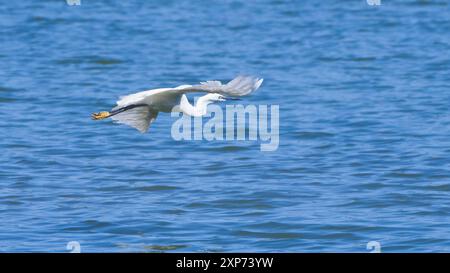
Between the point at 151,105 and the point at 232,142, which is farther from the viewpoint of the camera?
the point at 232,142

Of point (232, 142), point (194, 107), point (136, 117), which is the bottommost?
point (232, 142)

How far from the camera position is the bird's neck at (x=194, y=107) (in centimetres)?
1125

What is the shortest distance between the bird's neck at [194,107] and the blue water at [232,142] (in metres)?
0.97

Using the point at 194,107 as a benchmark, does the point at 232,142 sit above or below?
below

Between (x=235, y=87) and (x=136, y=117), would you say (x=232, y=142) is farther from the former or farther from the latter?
(x=235, y=87)

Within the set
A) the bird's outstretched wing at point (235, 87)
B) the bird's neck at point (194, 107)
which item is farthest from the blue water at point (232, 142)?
the bird's outstretched wing at point (235, 87)

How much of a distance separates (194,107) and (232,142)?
363 cm

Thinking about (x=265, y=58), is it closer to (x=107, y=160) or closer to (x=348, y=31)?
(x=348, y=31)

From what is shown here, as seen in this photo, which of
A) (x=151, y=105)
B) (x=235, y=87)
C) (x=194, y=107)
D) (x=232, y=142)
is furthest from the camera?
(x=232, y=142)

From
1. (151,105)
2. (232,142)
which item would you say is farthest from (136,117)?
(232,142)

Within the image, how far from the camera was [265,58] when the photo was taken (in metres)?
21.2

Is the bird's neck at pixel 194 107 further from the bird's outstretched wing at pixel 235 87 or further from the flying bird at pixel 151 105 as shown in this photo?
the bird's outstretched wing at pixel 235 87

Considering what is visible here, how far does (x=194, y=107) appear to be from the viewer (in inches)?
447

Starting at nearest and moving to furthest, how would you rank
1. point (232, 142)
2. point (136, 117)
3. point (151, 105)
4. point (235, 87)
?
point (235, 87) < point (151, 105) < point (136, 117) < point (232, 142)
